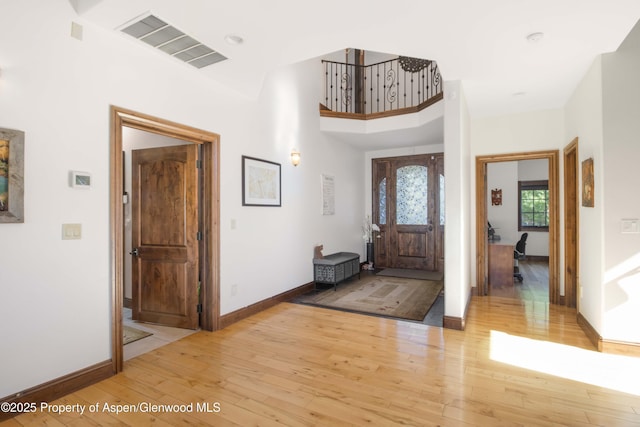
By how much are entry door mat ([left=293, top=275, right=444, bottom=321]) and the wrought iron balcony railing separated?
3407mm

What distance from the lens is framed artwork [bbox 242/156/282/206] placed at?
4062mm

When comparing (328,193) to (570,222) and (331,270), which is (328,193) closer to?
(331,270)

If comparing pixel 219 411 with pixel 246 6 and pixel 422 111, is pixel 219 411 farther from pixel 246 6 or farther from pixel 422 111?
pixel 422 111

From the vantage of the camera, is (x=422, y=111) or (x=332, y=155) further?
(x=332, y=155)

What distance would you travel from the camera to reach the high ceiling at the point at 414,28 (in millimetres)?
2330

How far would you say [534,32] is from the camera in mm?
2658

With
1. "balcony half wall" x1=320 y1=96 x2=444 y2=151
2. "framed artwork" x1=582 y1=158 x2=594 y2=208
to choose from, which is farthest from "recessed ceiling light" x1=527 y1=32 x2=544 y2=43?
"balcony half wall" x1=320 y1=96 x2=444 y2=151

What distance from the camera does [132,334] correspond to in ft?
11.5

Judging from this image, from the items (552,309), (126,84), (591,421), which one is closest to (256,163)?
(126,84)

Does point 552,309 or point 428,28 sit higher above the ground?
point 428,28

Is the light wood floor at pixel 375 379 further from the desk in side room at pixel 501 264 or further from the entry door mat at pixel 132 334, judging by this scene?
the desk in side room at pixel 501 264

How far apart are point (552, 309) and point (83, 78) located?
5.68 m

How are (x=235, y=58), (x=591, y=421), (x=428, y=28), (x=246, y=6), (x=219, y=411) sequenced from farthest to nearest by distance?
(x=235, y=58) < (x=428, y=28) < (x=246, y=6) < (x=219, y=411) < (x=591, y=421)

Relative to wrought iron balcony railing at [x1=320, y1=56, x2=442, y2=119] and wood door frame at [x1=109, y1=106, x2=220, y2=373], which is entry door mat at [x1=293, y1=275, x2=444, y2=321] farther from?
wrought iron balcony railing at [x1=320, y1=56, x2=442, y2=119]
